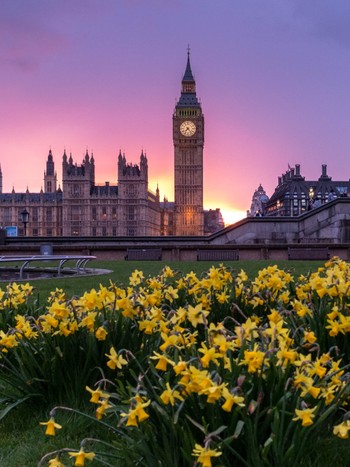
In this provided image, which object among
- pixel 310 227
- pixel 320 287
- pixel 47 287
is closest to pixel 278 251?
pixel 310 227

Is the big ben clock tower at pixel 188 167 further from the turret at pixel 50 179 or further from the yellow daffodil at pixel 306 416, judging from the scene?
the yellow daffodil at pixel 306 416

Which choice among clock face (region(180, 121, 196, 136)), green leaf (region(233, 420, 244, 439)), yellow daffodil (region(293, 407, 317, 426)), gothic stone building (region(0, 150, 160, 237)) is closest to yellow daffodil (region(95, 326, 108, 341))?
green leaf (region(233, 420, 244, 439))

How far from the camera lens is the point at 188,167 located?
401ft

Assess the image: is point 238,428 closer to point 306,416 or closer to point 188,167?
point 306,416

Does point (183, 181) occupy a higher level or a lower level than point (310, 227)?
higher

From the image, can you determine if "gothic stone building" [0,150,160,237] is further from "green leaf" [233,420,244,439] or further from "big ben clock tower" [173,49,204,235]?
"green leaf" [233,420,244,439]

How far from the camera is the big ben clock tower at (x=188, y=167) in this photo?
120188 millimetres

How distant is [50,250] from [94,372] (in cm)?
1688

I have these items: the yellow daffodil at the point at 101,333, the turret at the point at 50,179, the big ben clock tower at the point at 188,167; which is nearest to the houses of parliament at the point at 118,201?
the big ben clock tower at the point at 188,167

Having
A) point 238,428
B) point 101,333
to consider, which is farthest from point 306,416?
point 101,333

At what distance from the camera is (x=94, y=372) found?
325cm

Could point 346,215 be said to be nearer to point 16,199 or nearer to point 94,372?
point 94,372

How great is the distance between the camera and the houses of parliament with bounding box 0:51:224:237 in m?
113

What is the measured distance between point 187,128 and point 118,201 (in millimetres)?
26936
